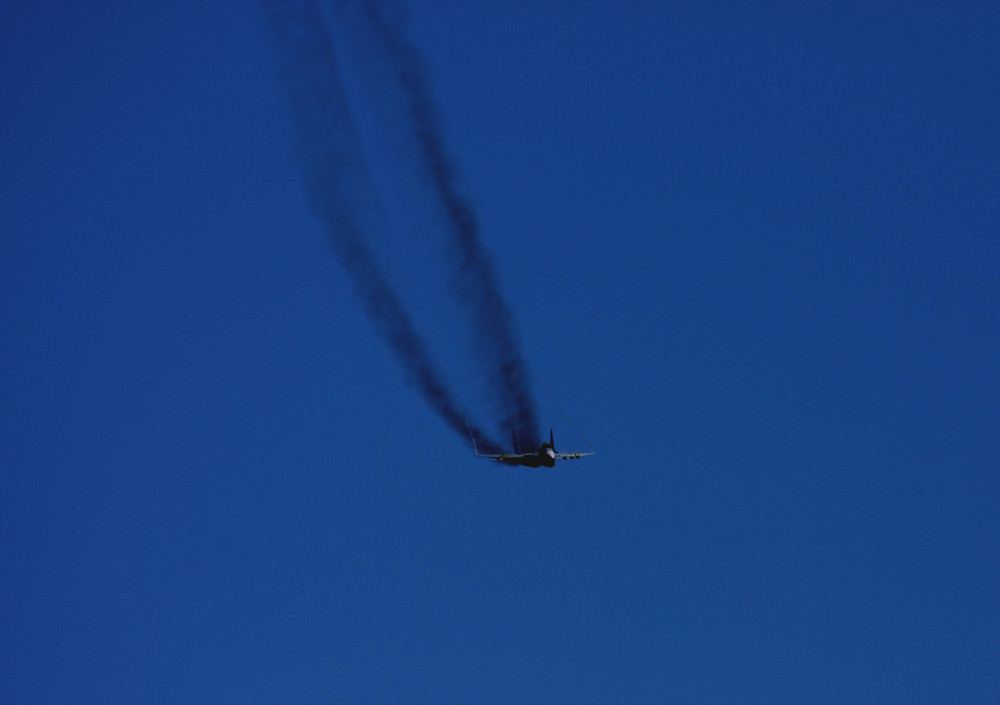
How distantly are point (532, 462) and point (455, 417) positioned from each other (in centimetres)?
350

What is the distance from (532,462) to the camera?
190 feet

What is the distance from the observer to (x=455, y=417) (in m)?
56.3

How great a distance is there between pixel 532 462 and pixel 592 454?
3757 millimetres

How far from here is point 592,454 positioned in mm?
60938

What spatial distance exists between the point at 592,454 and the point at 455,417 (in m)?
6.91

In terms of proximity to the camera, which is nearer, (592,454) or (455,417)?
(455,417)
